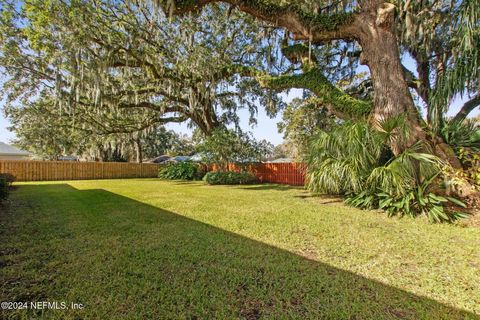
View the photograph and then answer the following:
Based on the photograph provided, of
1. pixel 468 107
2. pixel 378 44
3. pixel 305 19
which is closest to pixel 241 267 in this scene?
pixel 378 44

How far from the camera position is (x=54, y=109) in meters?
10.5

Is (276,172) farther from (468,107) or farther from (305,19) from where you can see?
(468,107)

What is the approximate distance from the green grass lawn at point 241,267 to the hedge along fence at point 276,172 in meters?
5.92

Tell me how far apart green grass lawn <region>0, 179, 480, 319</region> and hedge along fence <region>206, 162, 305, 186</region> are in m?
5.92

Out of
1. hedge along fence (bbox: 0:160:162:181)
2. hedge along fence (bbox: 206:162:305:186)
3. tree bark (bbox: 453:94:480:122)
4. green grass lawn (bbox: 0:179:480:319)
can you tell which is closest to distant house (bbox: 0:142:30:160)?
hedge along fence (bbox: 0:160:162:181)

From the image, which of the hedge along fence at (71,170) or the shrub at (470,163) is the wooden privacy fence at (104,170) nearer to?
the hedge along fence at (71,170)

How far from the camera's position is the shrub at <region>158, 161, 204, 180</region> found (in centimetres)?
1202

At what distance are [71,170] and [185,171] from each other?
649 cm

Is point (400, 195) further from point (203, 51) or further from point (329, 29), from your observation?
point (203, 51)

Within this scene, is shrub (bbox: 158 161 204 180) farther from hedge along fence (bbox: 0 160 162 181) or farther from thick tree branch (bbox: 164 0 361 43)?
thick tree branch (bbox: 164 0 361 43)

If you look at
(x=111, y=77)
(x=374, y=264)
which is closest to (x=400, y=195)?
(x=374, y=264)

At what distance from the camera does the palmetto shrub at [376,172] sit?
4062mm

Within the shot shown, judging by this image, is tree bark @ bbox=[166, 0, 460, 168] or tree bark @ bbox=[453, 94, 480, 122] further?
tree bark @ bbox=[453, 94, 480, 122]

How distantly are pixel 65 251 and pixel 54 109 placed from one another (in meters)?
10.9
